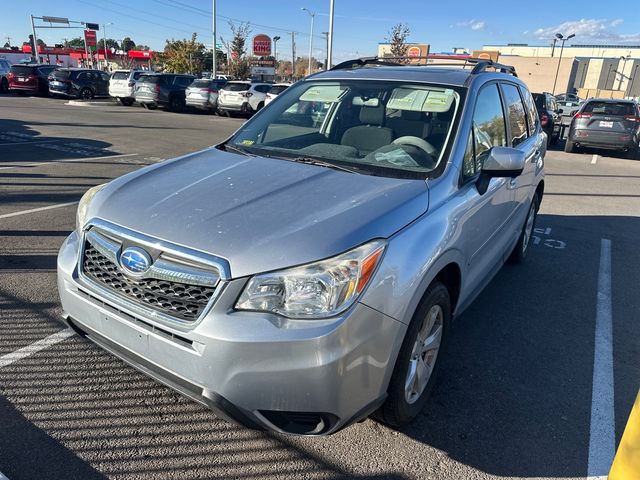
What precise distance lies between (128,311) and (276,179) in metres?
1.06

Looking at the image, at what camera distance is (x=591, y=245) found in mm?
6086

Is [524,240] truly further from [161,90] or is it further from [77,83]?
[77,83]

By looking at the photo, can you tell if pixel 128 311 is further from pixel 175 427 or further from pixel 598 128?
pixel 598 128

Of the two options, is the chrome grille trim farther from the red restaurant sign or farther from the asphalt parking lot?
the red restaurant sign

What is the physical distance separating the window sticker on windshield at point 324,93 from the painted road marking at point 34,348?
7.86 feet

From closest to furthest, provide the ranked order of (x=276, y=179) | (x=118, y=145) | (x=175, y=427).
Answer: (x=175, y=427)
(x=276, y=179)
(x=118, y=145)

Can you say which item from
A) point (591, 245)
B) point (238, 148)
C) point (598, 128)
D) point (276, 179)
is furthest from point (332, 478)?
point (598, 128)

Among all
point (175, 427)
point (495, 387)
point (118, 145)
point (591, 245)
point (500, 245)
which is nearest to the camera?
point (175, 427)

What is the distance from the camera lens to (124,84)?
23750 mm

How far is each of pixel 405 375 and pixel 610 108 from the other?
14657 millimetres

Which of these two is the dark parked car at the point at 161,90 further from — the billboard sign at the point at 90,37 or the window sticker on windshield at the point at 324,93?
the billboard sign at the point at 90,37

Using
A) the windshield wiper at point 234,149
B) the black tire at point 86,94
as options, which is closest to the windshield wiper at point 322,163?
the windshield wiper at point 234,149

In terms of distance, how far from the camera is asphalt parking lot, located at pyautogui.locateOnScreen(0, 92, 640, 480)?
93.4 inches

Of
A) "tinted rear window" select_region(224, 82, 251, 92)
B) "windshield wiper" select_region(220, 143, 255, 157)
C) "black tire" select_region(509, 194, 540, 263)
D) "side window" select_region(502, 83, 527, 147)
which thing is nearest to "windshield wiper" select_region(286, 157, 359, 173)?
"windshield wiper" select_region(220, 143, 255, 157)
